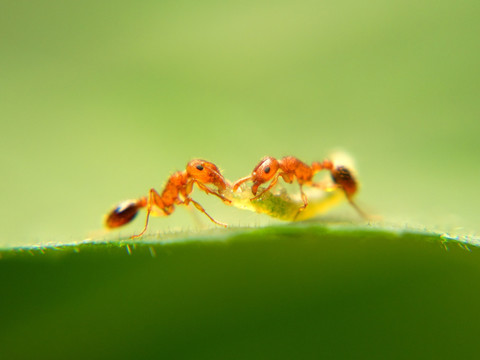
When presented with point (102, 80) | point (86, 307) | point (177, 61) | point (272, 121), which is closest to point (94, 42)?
point (102, 80)

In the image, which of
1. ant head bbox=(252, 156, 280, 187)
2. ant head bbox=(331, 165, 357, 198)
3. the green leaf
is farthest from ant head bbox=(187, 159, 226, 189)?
ant head bbox=(331, 165, 357, 198)

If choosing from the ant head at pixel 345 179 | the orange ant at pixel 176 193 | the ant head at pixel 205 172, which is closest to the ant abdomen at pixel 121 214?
the orange ant at pixel 176 193

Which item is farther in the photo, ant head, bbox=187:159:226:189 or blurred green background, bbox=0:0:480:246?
blurred green background, bbox=0:0:480:246

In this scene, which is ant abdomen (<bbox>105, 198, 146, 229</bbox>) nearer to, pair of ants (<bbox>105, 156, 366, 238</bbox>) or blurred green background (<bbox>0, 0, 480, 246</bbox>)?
pair of ants (<bbox>105, 156, 366, 238</bbox>)

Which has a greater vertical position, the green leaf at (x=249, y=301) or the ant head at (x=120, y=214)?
the ant head at (x=120, y=214)

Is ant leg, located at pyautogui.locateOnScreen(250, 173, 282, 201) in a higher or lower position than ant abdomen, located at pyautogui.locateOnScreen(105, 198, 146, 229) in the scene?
Result: lower

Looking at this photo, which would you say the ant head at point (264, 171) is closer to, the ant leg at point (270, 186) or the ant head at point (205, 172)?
the ant leg at point (270, 186)
